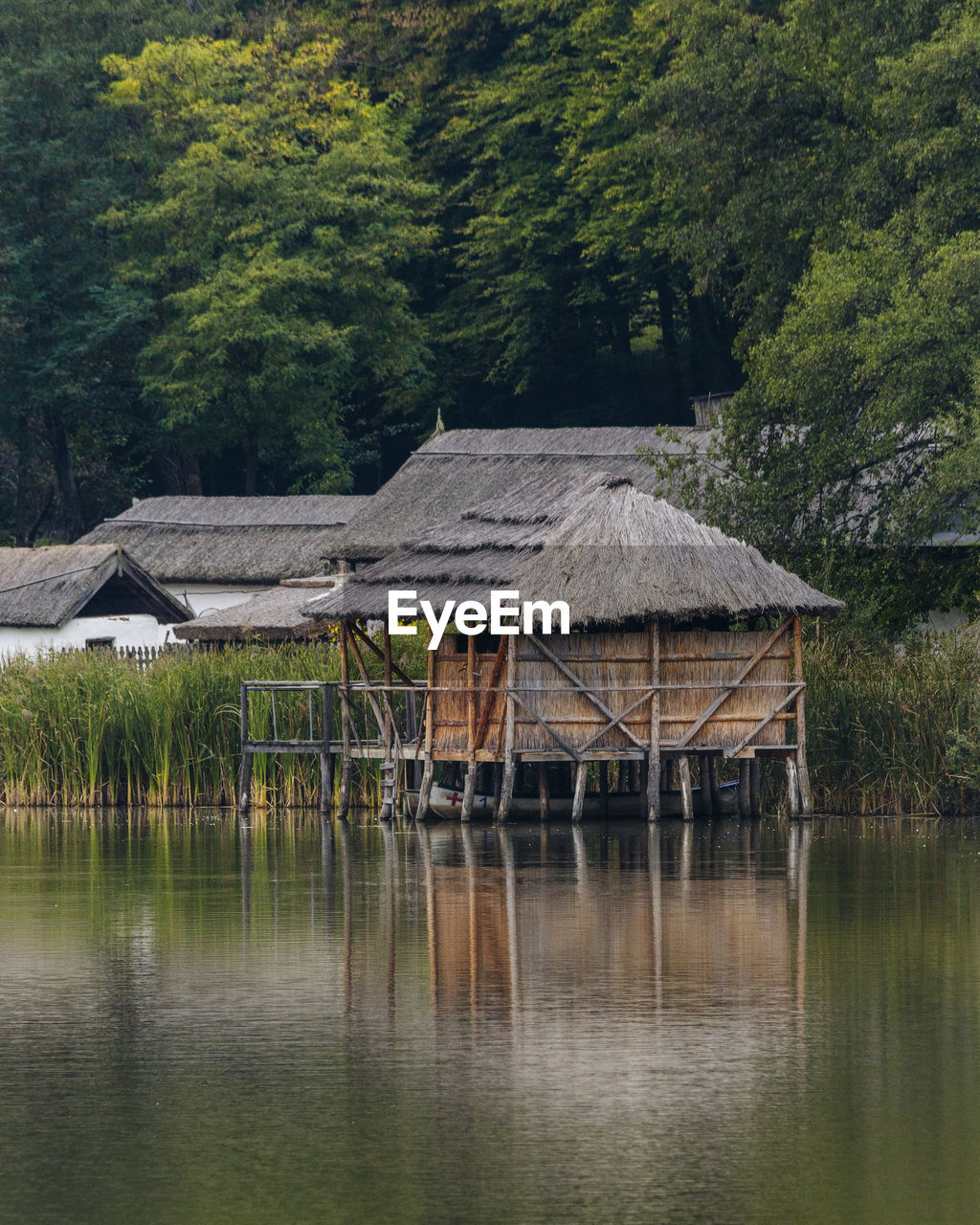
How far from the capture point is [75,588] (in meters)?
47.8

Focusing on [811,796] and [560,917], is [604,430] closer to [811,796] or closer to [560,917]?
[811,796]

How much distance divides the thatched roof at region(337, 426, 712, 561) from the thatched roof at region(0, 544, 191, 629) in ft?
14.8

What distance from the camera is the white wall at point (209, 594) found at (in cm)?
5797

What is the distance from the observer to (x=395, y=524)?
49188mm

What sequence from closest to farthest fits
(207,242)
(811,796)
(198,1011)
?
(198,1011) < (811,796) < (207,242)

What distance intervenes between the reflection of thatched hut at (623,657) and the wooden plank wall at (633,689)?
2 centimetres

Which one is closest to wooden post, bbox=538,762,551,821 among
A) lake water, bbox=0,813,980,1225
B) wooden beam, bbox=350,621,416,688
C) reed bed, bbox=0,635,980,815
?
wooden beam, bbox=350,621,416,688

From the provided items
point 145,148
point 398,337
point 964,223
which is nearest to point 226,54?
point 145,148

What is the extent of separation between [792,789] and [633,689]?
8.54 ft

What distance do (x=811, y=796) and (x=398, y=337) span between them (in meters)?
37.3

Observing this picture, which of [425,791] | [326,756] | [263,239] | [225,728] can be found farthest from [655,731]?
[263,239]

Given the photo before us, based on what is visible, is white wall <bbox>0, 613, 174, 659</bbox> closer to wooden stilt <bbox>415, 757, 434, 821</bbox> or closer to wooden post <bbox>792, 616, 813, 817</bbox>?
wooden stilt <bbox>415, 757, 434, 821</bbox>

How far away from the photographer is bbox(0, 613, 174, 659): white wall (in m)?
47.5

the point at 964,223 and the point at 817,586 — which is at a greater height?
the point at 964,223
